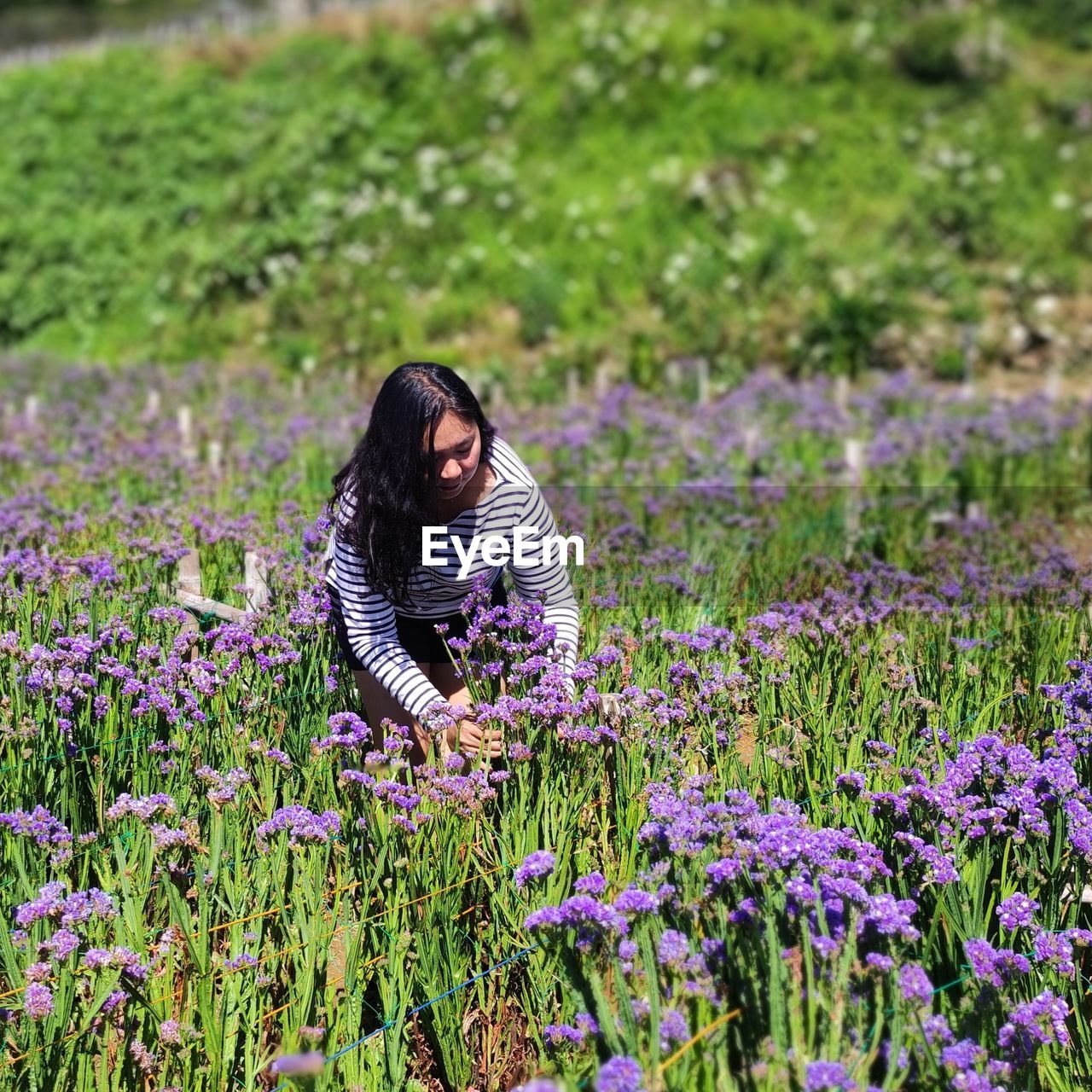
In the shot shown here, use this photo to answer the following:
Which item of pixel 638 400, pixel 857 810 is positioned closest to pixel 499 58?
pixel 638 400

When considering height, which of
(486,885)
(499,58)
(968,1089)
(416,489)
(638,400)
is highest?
(499,58)

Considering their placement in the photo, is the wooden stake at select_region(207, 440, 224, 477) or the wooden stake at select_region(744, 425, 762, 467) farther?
the wooden stake at select_region(744, 425, 762, 467)

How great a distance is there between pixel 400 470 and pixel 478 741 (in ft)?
2.40

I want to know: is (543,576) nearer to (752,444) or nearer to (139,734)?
(139,734)

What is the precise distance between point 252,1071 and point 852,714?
6.10 ft

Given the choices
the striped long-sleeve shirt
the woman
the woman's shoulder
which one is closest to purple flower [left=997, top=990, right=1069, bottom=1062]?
the woman

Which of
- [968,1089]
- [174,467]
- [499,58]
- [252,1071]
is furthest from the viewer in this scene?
[499,58]

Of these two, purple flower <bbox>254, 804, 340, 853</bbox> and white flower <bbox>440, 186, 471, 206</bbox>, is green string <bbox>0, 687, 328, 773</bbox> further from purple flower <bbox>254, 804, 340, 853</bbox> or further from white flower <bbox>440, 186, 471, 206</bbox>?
white flower <bbox>440, 186, 471, 206</bbox>

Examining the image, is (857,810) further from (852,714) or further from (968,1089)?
(968,1089)

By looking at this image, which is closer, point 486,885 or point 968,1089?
point 968,1089

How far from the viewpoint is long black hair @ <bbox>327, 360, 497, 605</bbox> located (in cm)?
309

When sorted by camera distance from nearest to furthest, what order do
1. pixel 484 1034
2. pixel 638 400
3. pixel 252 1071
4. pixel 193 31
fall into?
pixel 252 1071, pixel 484 1034, pixel 638 400, pixel 193 31

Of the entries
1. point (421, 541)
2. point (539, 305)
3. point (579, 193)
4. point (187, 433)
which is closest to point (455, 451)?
point (421, 541)

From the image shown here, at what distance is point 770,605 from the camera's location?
3959 mm
